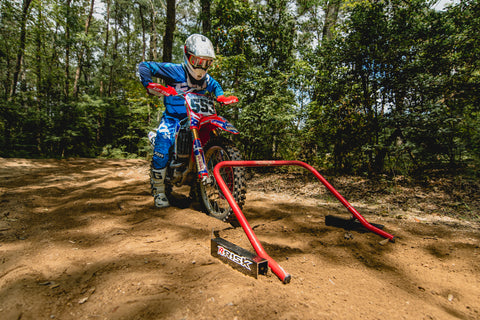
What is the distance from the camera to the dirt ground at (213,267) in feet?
3.99

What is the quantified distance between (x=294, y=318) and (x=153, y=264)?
1.03m

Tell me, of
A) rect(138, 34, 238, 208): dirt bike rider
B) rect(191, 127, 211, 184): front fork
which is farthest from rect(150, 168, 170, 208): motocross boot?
rect(191, 127, 211, 184): front fork

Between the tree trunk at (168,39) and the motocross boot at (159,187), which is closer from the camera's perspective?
the motocross boot at (159,187)

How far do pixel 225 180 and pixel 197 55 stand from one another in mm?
1671

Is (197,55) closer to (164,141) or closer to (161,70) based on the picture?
(161,70)

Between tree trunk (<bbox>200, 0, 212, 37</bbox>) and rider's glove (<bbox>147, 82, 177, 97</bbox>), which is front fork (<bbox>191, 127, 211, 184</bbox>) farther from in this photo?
tree trunk (<bbox>200, 0, 212, 37</bbox>)

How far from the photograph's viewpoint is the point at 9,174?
5.58 metres

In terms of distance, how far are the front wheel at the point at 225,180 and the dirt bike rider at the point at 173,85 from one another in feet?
1.91

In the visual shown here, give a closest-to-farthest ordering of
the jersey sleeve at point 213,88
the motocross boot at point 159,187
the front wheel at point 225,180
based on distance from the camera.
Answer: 1. the front wheel at point 225,180
2. the motocross boot at point 159,187
3. the jersey sleeve at point 213,88

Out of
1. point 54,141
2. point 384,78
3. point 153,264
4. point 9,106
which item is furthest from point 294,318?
point 9,106

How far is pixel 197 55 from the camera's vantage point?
294 cm

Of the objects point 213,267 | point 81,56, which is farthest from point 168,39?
point 81,56

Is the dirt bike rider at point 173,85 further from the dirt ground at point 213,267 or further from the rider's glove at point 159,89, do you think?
the dirt ground at point 213,267

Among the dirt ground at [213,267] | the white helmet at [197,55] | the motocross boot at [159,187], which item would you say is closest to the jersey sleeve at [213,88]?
the white helmet at [197,55]
